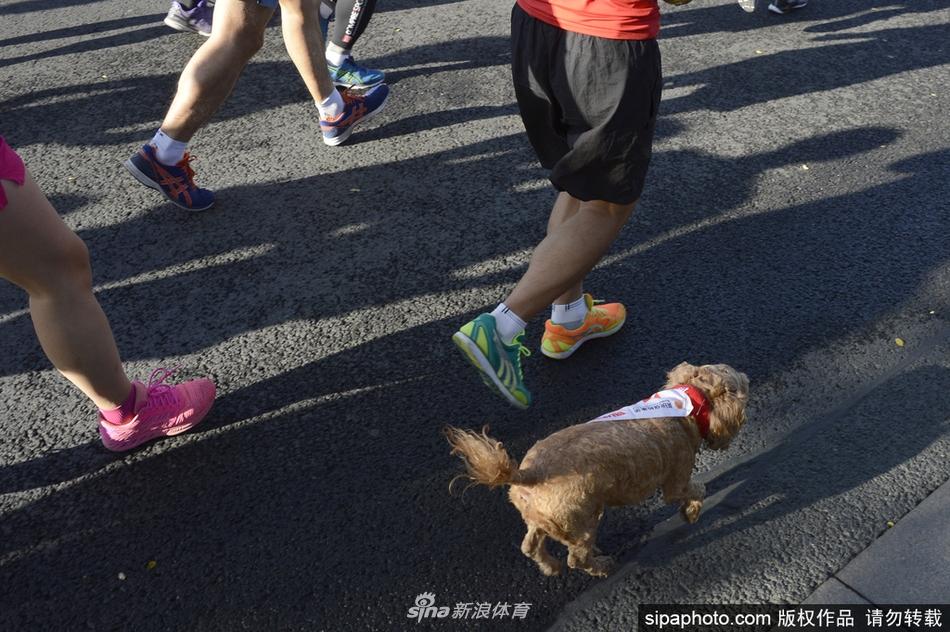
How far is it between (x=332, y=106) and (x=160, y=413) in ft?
7.19

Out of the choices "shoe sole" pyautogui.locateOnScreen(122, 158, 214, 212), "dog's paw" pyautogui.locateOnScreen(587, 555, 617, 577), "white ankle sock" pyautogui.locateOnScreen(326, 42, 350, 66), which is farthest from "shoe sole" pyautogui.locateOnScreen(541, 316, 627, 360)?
"white ankle sock" pyautogui.locateOnScreen(326, 42, 350, 66)

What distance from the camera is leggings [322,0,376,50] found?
4.56 m

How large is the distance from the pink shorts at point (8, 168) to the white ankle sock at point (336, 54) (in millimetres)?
2880

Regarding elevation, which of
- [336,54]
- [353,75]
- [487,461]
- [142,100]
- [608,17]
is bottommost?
[487,461]

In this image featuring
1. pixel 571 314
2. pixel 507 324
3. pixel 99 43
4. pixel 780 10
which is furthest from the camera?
pixel 780 10

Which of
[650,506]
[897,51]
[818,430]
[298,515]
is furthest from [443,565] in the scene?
[897,51]

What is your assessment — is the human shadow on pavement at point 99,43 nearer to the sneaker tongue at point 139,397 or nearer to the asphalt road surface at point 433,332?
the asphalt road surface at point 433,332

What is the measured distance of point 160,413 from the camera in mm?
2654

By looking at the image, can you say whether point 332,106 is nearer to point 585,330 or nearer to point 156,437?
point 585,330

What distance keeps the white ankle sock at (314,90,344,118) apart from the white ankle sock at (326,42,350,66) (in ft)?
1.97

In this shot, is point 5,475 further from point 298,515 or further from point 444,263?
point 444,263

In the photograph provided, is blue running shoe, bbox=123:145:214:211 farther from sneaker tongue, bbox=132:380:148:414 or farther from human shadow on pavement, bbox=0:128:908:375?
sneaker tongue, bbox=132:380:148:414

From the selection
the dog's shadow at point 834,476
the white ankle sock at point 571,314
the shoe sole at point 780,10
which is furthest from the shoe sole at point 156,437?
the shoe sole at point 780,10

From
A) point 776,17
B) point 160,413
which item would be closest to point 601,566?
point 160,413
